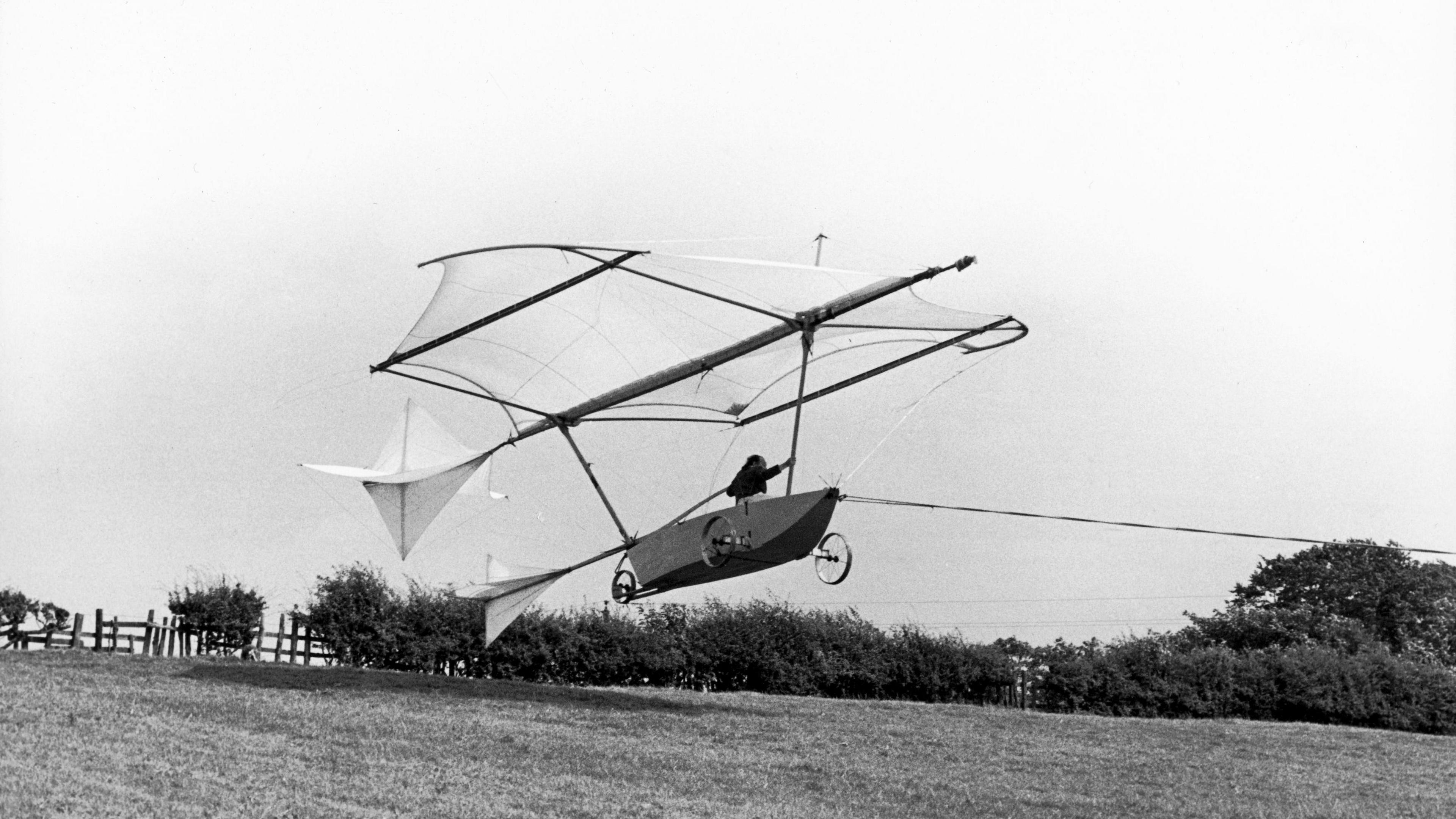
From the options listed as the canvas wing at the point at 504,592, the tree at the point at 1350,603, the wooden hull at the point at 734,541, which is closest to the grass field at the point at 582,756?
the canvas wing at the point at 504,592

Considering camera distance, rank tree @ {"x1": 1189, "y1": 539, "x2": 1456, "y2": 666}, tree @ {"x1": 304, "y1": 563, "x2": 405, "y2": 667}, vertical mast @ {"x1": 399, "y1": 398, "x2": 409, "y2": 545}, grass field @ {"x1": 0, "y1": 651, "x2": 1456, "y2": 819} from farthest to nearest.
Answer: tree @ {"x1": 1189, "y1": 539, "x2": 1456, "y2": 666} < tree @ {"x1": 304, "y1": 563, "x2": 405, "y2": 667} < vertical mast @ {"x1": 399, "y1": 398, "x2": 409, "y2": 545} < grass field @ {"x1": 0, "y1": 651, "x2": 1456, "y2": 819}

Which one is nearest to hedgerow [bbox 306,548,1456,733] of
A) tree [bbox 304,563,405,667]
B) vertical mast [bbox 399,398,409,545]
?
tree [bbox 304,563,405,667]

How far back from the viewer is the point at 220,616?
30.4 meters

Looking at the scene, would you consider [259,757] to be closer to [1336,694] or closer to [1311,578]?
A: [1336,694]

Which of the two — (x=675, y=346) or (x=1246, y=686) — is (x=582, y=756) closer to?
(x=675, y=346)

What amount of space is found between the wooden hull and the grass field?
8.71 ft

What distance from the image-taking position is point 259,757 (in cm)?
1775

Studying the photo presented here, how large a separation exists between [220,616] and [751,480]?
15851mm

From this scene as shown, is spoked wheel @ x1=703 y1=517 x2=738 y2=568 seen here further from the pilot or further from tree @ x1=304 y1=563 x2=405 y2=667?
tree @ x1=304 y1=563 x2=405 y2=667

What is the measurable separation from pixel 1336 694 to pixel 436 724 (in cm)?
2585

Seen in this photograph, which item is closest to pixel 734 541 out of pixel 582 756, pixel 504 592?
pixel 582 756

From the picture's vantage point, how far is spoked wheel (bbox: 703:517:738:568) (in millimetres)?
19047

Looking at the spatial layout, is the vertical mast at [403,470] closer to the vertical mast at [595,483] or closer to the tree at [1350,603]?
the vertical mast at [595,483]

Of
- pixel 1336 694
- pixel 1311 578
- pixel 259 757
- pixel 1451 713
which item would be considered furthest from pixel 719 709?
pixel 1311 578
